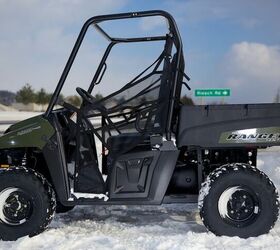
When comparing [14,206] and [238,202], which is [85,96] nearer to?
[14,206]

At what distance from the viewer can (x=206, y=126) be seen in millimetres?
5039

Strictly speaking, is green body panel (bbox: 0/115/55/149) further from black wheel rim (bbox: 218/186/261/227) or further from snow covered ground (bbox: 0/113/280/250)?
black wheel rim (bbox: 218/186/261/227)

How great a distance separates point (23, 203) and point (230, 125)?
2398mm

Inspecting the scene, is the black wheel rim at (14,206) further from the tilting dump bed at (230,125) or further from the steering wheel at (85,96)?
the tilting dump bed at (230,125)

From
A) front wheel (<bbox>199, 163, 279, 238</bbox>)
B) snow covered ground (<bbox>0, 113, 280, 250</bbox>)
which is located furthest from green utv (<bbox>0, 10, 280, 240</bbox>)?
snow covered ground (<bbox>0, 113, 280, 250</bbox>)

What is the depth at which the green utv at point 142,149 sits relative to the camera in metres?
5.01

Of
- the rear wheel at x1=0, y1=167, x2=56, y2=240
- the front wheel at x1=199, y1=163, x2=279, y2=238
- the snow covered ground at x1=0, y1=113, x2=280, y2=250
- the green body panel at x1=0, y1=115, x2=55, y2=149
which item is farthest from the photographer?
the green body panel at x1=0, y1=115, x2=55, y2=149

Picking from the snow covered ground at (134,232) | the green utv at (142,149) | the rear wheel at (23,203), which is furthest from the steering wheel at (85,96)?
the snow covered ground at (134,232)

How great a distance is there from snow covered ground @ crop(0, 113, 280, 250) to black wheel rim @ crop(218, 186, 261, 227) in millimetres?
249

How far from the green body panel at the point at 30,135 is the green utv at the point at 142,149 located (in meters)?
0.01

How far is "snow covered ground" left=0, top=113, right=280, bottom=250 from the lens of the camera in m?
4.66

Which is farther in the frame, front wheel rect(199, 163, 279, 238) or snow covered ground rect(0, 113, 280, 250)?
front wheel rect(199, 163, 279, 238)

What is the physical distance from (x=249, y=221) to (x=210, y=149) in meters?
0.88

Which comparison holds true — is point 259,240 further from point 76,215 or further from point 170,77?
point 76,215
